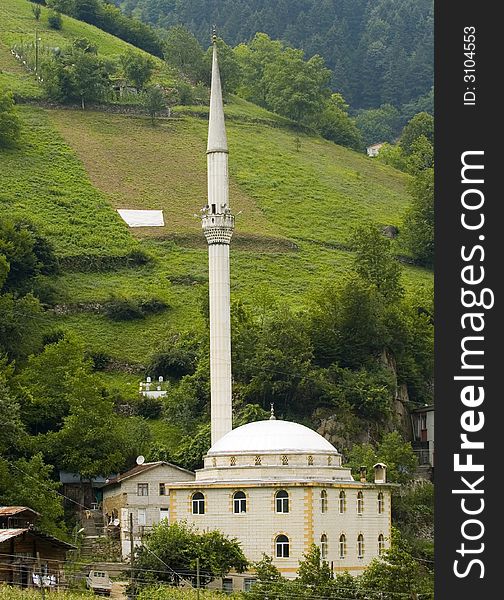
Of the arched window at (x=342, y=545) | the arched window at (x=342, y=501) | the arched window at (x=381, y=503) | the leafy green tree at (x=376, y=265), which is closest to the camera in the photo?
the arched window at (x=342, y=545)

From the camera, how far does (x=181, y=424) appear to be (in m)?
87.6

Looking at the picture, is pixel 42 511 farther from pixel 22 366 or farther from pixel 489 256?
pixel 489 256

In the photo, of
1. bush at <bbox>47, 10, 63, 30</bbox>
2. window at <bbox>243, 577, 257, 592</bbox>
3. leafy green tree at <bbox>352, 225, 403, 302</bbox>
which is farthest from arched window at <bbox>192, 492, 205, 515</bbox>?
bush at <bbox>47, 10, 63, 30</bbox>

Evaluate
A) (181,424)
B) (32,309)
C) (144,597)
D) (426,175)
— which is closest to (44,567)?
(144,597)

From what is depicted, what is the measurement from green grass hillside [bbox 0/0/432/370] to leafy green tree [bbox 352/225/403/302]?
21.4ft

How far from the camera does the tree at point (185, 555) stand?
5884cm

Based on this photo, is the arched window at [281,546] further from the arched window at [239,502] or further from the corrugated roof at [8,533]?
the corrugated roof at [8,533]

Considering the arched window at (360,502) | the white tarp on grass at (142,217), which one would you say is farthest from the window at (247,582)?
the white tarp on grass at (142,217)

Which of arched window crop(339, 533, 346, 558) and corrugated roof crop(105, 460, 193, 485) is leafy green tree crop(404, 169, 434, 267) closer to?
corrugated roof crop(105, 460, 193, 485)

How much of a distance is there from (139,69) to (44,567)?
105843mm

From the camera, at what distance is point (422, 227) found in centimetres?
12975

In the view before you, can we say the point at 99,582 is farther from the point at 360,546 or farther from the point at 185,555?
the point at 360,546

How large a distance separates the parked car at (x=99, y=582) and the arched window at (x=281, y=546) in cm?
760

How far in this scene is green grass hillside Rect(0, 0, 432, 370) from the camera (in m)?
110
